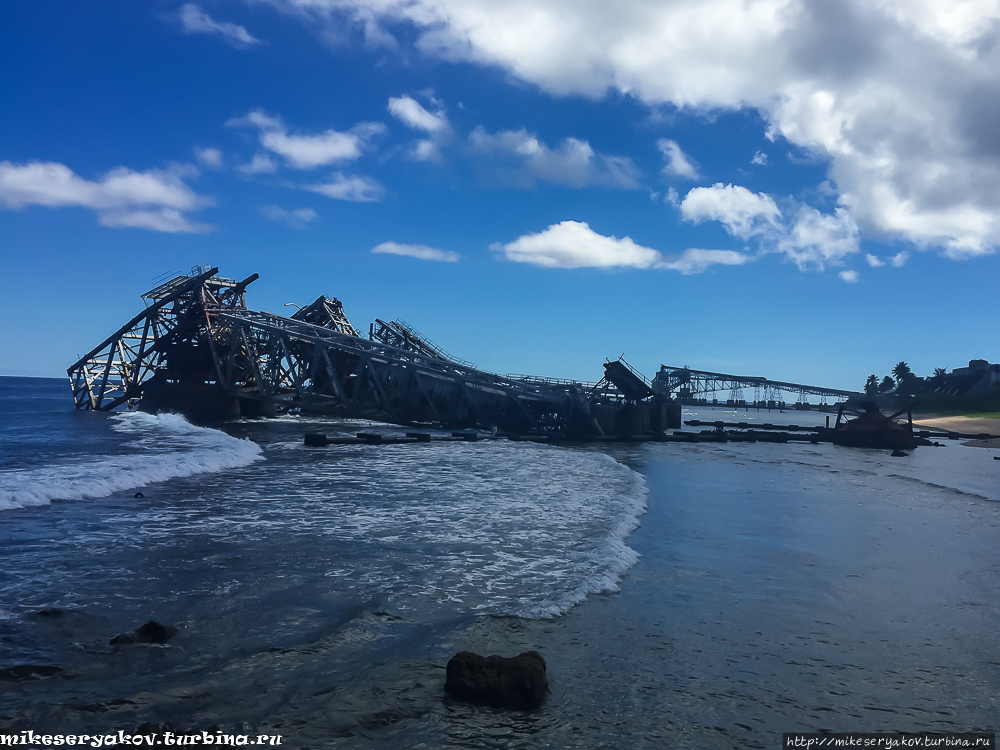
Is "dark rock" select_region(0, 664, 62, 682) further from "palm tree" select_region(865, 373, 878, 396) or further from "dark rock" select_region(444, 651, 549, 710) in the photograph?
"palm tree" select_region(865, 373, 878, 396)

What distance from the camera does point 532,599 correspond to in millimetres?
8789

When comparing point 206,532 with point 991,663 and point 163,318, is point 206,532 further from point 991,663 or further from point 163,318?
point 163,318

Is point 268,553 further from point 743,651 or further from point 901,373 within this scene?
point 901,373

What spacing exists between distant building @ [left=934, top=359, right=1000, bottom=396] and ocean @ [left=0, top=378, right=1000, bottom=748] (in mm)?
111612

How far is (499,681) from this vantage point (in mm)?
5773

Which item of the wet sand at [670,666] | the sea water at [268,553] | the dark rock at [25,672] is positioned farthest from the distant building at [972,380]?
the dark rock at [25,672]

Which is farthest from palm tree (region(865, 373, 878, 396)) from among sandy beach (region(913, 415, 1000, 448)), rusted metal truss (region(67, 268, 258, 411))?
rusted metal truss (region(67, 268, 258, 411))

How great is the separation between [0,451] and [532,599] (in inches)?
1102

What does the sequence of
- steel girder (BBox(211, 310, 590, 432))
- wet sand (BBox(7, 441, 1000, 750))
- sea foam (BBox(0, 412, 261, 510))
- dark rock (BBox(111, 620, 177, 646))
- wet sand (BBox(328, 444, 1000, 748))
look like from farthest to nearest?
1. steel girder (BBox(211, 310, 590, 432))
2. sea foam (BBox(0, 412, 261, 510))
3. dark rock (BBox(111, 620, 177, 646))
4. wet sand (BBox(328, 444, 1000, 748))
5. wet sand (BBox(7, 441, 1000, 750))

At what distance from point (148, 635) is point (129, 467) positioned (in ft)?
53.2

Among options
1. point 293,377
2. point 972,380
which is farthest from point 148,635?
point 972,380

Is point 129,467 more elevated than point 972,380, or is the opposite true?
point 972,380

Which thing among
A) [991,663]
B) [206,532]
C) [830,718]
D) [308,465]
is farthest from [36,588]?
[308,465]

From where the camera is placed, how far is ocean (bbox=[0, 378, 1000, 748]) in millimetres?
5465
